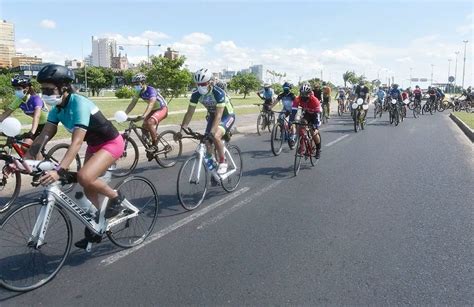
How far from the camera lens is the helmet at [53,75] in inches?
142

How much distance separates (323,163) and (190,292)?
694cm

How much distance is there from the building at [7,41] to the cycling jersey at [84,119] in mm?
152244

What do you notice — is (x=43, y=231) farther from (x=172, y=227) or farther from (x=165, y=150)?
(x=165, y=150)

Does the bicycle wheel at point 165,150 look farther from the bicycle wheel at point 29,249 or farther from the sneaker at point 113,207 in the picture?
the bicycle wheel at point 29,249

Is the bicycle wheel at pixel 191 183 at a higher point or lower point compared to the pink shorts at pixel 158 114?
lower

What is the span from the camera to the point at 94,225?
13.8 ft

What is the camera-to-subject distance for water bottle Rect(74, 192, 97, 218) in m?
4.15

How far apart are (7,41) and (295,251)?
176 m

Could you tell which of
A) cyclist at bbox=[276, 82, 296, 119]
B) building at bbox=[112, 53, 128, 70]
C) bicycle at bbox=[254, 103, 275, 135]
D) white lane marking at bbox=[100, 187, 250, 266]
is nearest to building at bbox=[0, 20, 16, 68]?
building at bbox=[112, 53, 128, 70]

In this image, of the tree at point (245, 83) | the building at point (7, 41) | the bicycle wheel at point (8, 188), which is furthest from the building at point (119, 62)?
the bicycle wheel at point (8, 188)

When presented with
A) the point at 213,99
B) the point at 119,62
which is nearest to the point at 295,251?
the point at 213,99

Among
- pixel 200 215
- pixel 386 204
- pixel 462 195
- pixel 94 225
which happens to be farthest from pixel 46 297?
pixel 462 195

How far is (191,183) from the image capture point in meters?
6.07

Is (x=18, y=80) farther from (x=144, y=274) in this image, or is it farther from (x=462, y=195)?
(x=462, y=195)
